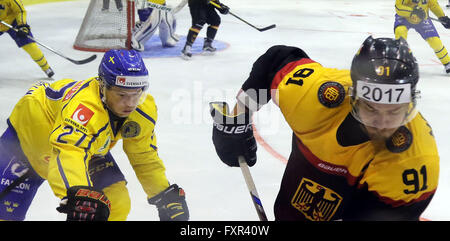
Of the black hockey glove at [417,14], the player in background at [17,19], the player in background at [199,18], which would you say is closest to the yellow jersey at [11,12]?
the player in background at [17,19]

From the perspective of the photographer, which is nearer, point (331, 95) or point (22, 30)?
point (331, 95)

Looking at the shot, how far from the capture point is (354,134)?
1.45 meters

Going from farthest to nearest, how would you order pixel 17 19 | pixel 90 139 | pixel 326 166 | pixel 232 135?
1. pixel 17 19
2. pixel 232 135
3. pixel 90 139
4. pixel 326 166

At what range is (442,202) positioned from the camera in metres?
2.92

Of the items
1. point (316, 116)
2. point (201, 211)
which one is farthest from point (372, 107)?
point (201, 211)

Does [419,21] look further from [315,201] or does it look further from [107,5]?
[315,201]

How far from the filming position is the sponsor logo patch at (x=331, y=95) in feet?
4.88

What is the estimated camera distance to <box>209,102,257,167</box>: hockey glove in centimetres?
195

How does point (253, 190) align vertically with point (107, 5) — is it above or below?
above

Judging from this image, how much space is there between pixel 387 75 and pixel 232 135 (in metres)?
0.76

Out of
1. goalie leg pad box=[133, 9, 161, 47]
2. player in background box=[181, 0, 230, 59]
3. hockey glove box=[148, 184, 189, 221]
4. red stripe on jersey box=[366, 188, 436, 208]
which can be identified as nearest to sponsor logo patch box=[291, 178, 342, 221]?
red stripe on jersey box=[366, 188, 436, 208]

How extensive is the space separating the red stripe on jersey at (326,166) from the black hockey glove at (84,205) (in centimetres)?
65

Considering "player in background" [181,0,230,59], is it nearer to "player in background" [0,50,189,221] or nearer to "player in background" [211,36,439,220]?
"player in background" [0,50,189,221]

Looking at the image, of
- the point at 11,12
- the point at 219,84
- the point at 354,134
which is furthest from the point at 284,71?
the point at 11,12
